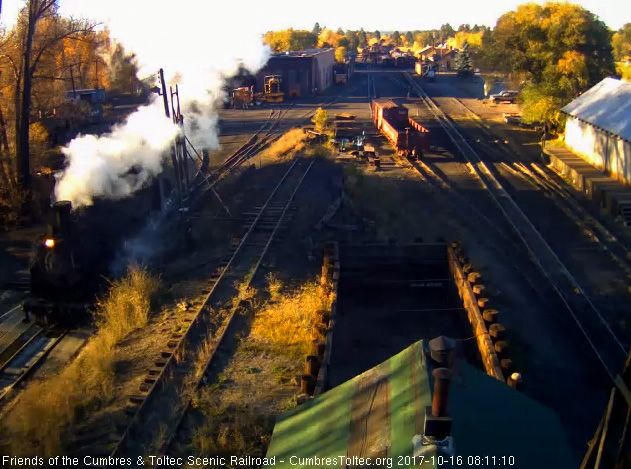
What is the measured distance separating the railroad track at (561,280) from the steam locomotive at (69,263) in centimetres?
A: 1004

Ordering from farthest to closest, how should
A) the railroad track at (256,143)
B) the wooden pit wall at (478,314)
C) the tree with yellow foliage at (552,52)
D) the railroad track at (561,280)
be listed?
the tree with yellow foliage at (552,52) → the railroad track at (256,143) → the railroad track at (561,280) → the wooden pit wall at (478,314)

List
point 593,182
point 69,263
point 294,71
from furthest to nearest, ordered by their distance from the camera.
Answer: point 294,71
point 593,182
point 69,263

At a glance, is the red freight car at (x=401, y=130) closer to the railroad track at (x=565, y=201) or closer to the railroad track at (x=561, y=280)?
the railroad track at (x=561, y=280)

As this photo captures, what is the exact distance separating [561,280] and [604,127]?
11.2 meters

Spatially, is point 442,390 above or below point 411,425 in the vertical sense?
above

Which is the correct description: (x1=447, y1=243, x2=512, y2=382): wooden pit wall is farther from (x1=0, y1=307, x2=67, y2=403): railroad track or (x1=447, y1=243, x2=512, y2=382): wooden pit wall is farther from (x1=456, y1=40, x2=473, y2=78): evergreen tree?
(x1=456, y1=40, x2=473, y2=78): evergreen tree

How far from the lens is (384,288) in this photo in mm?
13969

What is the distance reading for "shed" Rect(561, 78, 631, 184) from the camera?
21109 mm

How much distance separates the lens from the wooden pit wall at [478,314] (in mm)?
8850

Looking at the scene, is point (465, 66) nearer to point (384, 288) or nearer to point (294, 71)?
point (294, 71)

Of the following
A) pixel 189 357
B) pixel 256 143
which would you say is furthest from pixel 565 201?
pixel 256 143

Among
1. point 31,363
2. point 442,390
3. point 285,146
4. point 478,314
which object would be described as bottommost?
point 31,363

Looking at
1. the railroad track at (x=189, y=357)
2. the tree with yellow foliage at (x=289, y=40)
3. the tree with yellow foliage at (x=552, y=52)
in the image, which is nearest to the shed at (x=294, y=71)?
the tree with yellow foliage at (x=289, y=40)

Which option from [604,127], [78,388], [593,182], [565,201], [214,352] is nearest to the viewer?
[78,388]
